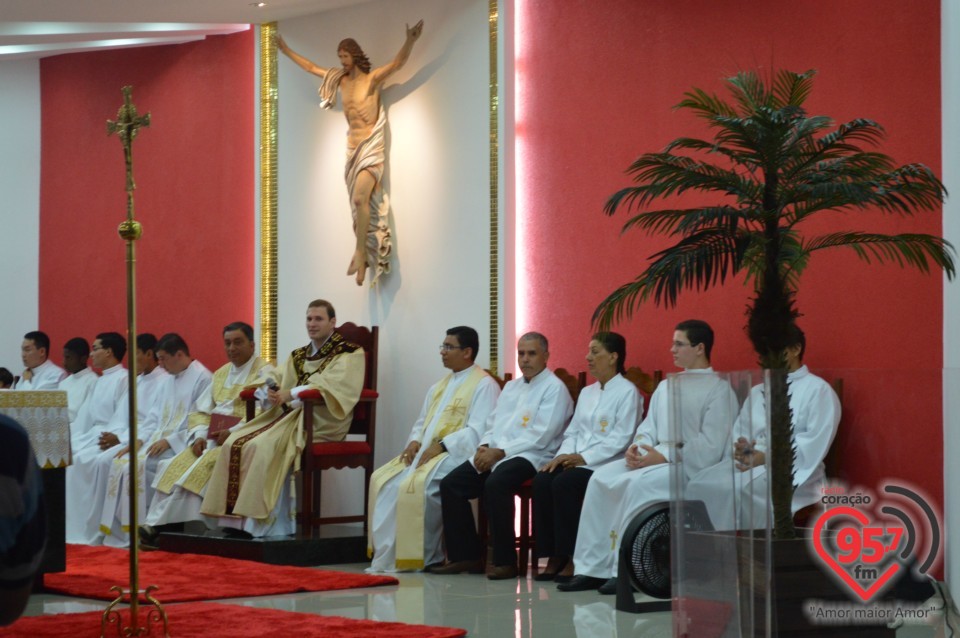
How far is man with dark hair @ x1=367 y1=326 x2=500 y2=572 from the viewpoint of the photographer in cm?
804

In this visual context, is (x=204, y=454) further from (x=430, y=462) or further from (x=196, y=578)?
(x=196, y=578)

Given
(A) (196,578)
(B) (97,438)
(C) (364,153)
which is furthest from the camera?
(B) (97,438)

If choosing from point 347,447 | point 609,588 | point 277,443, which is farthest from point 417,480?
point 609,588

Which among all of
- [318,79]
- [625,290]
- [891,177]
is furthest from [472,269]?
[891,177]

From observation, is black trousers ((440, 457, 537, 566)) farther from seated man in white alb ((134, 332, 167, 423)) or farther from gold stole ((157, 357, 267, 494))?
seated man in white alb ((134, 332, 167, 423))

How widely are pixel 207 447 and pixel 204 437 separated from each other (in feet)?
0.41

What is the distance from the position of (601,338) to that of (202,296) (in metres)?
4.26

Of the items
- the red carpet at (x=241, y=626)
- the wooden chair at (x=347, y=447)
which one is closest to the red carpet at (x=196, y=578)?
the red carpet at (x=241, y=626)

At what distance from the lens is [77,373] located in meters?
11.0

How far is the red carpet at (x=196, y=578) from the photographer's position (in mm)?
6715

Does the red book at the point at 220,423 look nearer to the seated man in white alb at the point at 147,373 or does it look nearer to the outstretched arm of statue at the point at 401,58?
the seated man in white alb at the point at 147,373

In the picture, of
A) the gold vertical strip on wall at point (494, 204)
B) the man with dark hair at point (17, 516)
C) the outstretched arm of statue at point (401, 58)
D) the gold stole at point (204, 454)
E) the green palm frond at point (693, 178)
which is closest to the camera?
the man with dark hair at point (17, 516)

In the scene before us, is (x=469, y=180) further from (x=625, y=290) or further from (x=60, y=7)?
(x=625, y=290)

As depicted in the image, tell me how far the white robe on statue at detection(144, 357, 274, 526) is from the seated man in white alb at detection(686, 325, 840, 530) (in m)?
5.28
